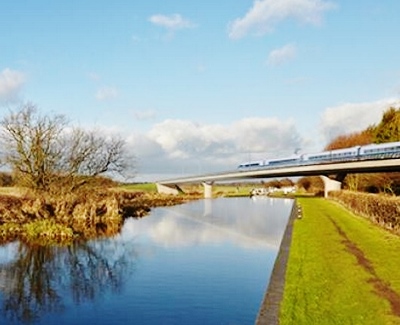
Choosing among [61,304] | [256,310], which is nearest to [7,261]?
[61,304]

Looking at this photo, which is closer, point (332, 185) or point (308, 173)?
point (332, 185)

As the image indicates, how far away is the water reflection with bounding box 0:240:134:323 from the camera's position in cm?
1548

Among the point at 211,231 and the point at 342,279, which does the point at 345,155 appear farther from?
the point at 342,279

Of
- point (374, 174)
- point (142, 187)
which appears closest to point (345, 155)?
point (374, 174)

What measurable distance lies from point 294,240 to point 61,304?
1602cm

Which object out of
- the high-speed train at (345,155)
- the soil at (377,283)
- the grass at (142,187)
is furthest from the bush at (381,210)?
the grass at (142,187)

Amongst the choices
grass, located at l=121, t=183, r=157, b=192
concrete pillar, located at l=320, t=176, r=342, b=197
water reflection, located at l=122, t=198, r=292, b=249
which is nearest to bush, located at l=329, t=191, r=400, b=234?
water reflection, located at l=122, t=198, r=292, b=249

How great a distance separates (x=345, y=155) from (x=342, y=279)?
57.2m

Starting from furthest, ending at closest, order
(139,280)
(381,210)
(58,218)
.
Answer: (58,218) → (381,210) → (139,280)

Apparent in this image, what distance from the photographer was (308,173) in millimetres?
86562

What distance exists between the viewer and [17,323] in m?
13.5

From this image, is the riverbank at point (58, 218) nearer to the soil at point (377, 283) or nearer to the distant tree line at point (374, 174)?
the soil at point (377, 283)

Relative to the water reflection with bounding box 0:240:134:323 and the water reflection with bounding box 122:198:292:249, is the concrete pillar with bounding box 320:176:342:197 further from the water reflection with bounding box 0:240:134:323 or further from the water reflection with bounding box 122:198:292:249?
the water reflection with bounding box 0:240:134:323

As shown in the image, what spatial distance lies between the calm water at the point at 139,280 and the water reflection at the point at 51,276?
32 mm
